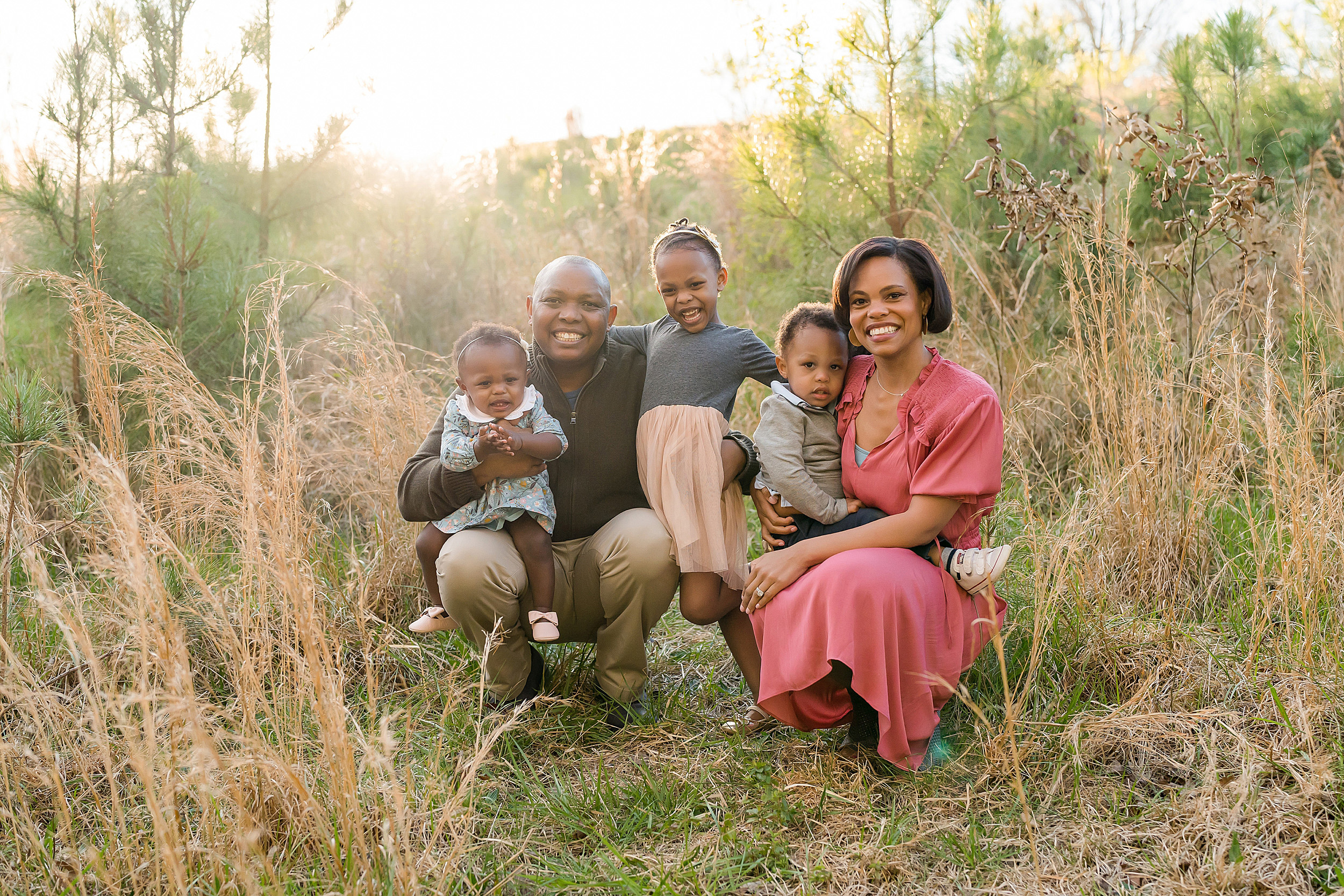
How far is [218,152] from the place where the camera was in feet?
16.0

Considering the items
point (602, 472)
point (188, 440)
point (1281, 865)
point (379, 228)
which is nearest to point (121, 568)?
point (188, 440)

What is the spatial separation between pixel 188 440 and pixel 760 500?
58.2 inches

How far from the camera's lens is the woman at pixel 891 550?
2199 mm

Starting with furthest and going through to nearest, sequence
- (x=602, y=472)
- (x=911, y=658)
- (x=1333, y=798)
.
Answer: (x=602, y=472) < (x=911, y=658) < (x=1333, y=798)

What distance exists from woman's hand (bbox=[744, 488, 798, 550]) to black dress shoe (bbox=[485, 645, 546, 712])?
79cm

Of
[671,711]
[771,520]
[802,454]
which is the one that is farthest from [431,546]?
[802,454]

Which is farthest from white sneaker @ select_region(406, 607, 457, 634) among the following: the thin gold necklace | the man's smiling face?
the thin gold necklace

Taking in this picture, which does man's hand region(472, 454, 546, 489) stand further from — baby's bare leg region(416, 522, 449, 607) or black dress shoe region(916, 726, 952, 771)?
black dress shoe region(916, 726, 952, 771)

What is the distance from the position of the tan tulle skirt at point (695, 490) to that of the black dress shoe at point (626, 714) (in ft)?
1.56

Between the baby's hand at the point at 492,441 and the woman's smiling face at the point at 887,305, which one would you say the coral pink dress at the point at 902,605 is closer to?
the woman's smiling face at the point at 887,305

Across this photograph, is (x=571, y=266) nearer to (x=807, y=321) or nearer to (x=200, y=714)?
(x=807, y=321)

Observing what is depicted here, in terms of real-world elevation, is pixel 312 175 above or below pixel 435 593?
above

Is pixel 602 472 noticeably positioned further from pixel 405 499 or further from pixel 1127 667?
pixel 1127 667

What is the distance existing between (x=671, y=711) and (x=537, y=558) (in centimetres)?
63
